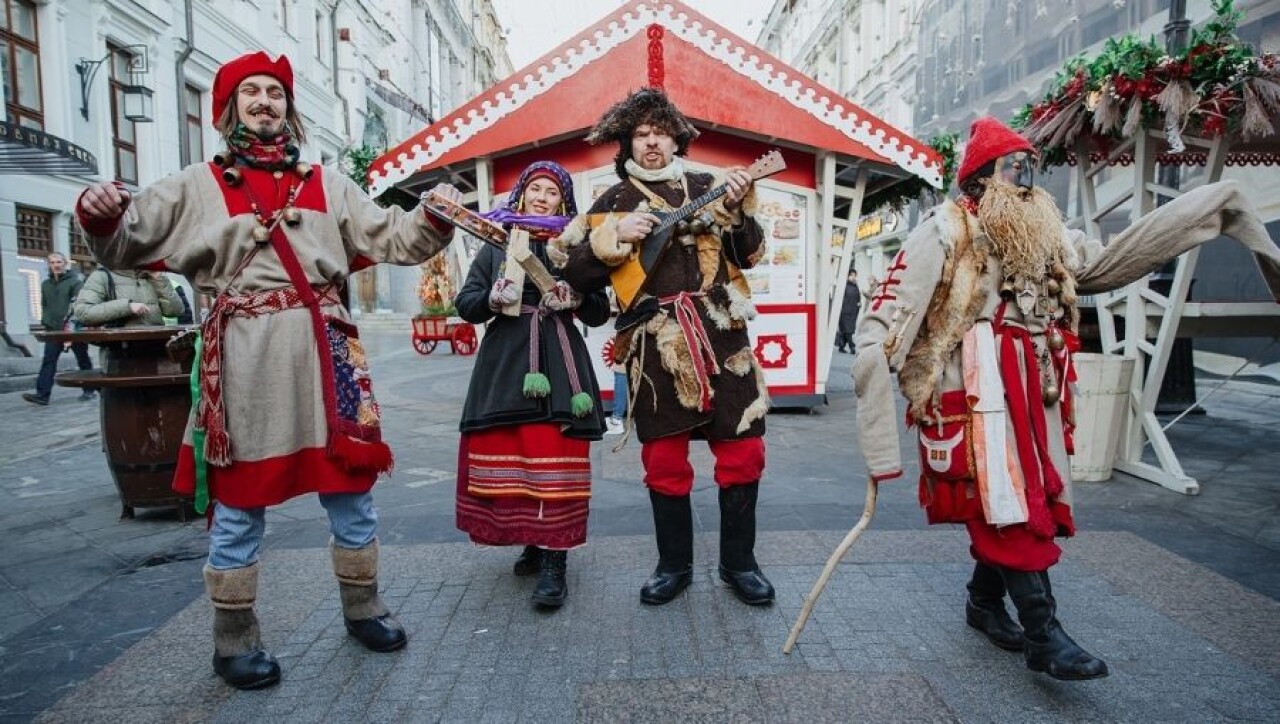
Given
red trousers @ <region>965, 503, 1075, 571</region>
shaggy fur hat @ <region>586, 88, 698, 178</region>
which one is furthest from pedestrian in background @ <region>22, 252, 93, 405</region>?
red trousers @ <region>965, 503, 1075, 571</region>

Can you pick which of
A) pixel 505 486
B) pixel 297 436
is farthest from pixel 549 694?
pixel 297 436

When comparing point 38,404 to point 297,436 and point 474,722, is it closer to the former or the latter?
point 297,436

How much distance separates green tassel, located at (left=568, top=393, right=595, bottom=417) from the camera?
9.75 ft

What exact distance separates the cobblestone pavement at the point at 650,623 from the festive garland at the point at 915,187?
13.3 ft

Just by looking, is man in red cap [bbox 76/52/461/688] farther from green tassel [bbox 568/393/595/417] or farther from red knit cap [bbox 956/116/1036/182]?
red knit cap [bbox 956/116/1036/182]

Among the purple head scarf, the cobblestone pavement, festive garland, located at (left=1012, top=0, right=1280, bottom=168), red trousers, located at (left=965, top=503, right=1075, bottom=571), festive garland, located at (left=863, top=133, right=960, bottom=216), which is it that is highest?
festive garland, located at (left=863, top=133, right=960, bottom=216)

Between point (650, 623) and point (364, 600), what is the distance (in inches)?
40.2

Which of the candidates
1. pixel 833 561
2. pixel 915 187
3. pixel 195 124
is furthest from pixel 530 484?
pixel 195 124

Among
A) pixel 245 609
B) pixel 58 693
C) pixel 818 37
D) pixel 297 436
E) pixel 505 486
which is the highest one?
pixel 818 37

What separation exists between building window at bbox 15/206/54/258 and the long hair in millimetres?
13216

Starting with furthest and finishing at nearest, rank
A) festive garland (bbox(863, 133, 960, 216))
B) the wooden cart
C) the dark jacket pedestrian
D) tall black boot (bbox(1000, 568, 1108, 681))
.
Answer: the dark jacket pedestrian, the wooden cart, festive garland (bbox(863, 133, 960, 216)), tall black boot (bbox(1000, 568, 1108, 681))

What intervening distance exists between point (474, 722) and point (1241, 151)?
664cm

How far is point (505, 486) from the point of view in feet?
9.95

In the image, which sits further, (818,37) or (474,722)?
(818,37)
